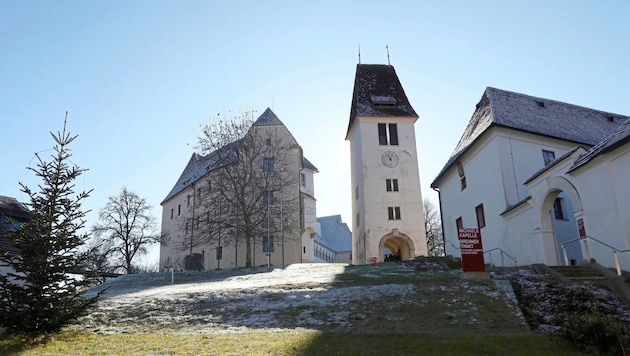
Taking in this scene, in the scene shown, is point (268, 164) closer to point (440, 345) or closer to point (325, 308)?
point (325, 308)

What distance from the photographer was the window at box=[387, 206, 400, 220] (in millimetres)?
41031

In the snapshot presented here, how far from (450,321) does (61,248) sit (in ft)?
34.6

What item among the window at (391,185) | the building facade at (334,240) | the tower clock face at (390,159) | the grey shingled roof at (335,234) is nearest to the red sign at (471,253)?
the window at (391,185)

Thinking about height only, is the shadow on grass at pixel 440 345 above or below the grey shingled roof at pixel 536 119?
below

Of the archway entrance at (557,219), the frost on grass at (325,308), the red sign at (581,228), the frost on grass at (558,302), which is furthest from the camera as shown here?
the archway entrance at (557,219)

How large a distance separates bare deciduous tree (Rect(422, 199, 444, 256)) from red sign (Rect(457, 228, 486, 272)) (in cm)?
3862

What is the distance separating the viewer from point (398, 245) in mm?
44031

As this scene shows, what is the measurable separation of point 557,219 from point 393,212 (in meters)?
16.3

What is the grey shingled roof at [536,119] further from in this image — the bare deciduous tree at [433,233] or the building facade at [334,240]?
the building facade at [334,240]

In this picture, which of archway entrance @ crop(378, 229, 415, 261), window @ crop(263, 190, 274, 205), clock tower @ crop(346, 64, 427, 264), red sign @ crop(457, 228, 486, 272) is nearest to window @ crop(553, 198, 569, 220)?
red sign @ crop(457, 228, 486, 272)

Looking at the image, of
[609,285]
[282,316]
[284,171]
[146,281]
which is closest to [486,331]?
[282,316]

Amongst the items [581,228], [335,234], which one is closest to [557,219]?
[581,228]

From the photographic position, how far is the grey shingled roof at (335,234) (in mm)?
97438

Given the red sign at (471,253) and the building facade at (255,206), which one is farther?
the building facade at (255,206)
